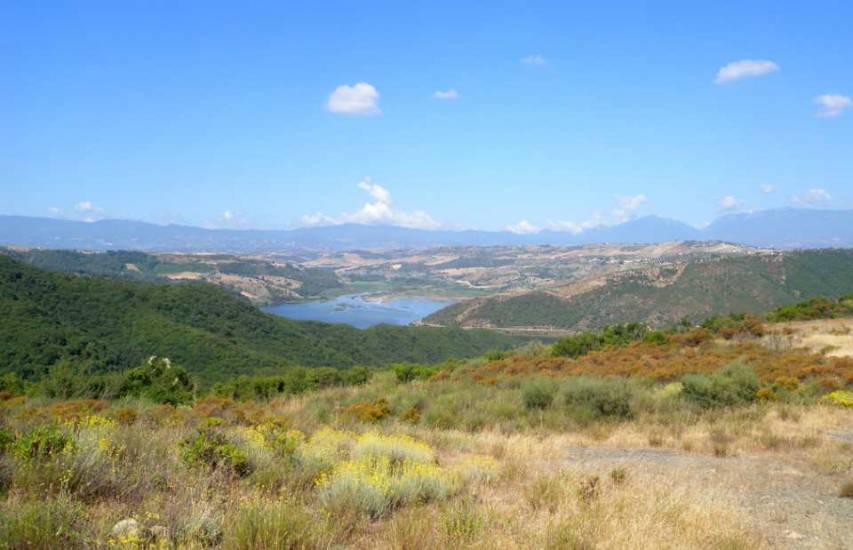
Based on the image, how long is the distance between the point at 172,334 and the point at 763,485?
55.7 metres

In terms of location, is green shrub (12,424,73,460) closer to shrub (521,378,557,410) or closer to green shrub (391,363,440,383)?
shrub (521,378,557,410)

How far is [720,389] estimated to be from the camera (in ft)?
37.5

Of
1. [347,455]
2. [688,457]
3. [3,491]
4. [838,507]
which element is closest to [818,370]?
[688,457]

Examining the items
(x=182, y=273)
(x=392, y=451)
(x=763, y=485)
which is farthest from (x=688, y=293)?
(x=182, y=273)

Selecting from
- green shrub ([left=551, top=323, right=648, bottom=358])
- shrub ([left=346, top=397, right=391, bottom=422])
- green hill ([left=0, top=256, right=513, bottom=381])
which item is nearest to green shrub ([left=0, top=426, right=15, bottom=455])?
shrub ([left=346, top=397, right=391, bottom=422])

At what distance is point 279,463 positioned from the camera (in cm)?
555

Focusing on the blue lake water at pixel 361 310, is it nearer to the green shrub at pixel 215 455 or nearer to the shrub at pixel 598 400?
the shrub at pixel 598 400

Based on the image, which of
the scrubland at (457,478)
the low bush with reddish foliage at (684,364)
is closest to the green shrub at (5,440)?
the scrubland at (457,478)

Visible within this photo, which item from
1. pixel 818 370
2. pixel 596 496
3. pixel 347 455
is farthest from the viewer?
pixel 818 370

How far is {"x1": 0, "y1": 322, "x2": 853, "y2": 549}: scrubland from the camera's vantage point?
145 inches

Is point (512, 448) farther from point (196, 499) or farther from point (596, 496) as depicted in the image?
point (196, 499)

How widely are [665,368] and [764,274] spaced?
95914mm

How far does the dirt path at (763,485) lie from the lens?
482cm

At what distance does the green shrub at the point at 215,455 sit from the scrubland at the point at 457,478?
17 mm
